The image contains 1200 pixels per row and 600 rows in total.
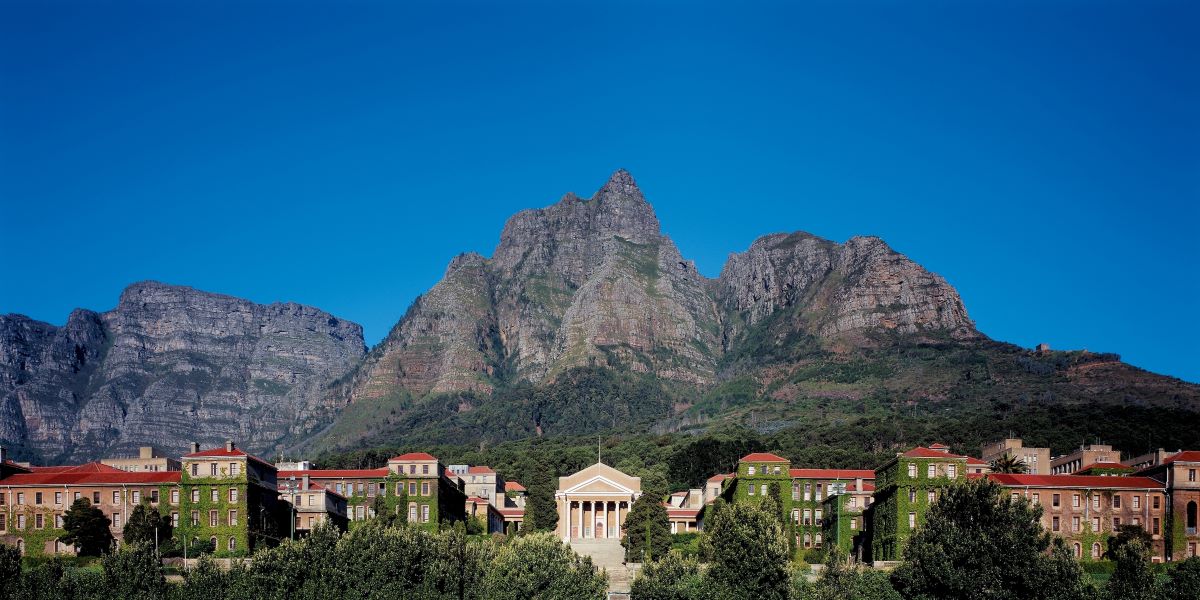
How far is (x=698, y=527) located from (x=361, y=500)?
126 ft

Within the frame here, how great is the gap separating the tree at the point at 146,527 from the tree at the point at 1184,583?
8065 cm

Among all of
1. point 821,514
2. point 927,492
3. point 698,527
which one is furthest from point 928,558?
point 698,527

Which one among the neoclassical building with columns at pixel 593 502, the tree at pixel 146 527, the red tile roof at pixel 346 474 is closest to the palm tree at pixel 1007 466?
the neoclassical building with columns at pixel 593 502

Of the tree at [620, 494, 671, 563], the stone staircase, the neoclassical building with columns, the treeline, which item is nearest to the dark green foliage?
the treeline

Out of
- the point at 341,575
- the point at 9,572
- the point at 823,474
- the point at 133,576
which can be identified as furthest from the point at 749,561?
the point at 9,572

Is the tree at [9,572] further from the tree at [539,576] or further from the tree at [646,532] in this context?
the tree at [646,532]

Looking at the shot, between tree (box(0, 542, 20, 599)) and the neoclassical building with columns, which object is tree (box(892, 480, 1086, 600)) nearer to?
tree (box(0, 542, 20, 599))

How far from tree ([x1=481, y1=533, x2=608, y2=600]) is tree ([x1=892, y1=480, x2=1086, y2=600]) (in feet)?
77.6

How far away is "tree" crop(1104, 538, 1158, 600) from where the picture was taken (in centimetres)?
9550

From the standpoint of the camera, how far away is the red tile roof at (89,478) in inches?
4936

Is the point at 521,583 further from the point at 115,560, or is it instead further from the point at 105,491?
the point at 105,491

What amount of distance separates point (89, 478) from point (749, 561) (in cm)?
6422

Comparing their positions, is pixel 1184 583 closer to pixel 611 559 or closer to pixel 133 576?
pixel 611 559

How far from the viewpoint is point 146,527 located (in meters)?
118
